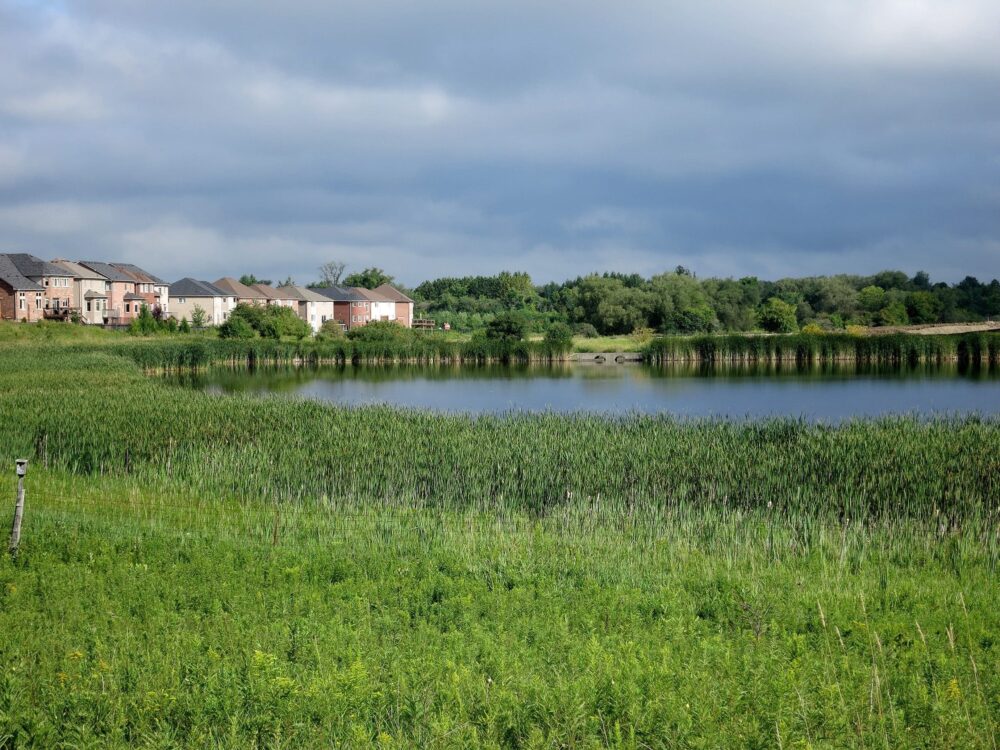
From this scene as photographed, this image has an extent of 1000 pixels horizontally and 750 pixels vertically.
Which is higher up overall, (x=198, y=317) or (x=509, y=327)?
(x=198, y=317)

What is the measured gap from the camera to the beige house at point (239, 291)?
329 feet

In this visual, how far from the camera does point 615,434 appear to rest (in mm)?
19062

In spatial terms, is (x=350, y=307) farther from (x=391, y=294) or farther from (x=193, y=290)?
(x=193, y=290)

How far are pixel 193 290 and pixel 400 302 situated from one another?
2268 centimetres

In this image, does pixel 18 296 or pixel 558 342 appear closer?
pixel 558 342

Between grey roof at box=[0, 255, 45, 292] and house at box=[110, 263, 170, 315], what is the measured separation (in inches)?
634

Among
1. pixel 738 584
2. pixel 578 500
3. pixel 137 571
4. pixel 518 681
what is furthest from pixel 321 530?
pixel 518 681

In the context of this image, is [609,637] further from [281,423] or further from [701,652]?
[281,423]

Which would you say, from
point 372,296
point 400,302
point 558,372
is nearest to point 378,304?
point 372,296

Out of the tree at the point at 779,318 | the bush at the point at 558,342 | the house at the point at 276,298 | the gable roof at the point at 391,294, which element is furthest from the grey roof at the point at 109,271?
the tree at the point at 779,318

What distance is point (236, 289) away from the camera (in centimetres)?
10138

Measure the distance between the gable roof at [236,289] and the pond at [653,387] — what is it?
4179cm

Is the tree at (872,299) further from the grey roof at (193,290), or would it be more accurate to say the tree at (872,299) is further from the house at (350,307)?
the grey roof at (193,290)

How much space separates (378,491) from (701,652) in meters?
9.38
